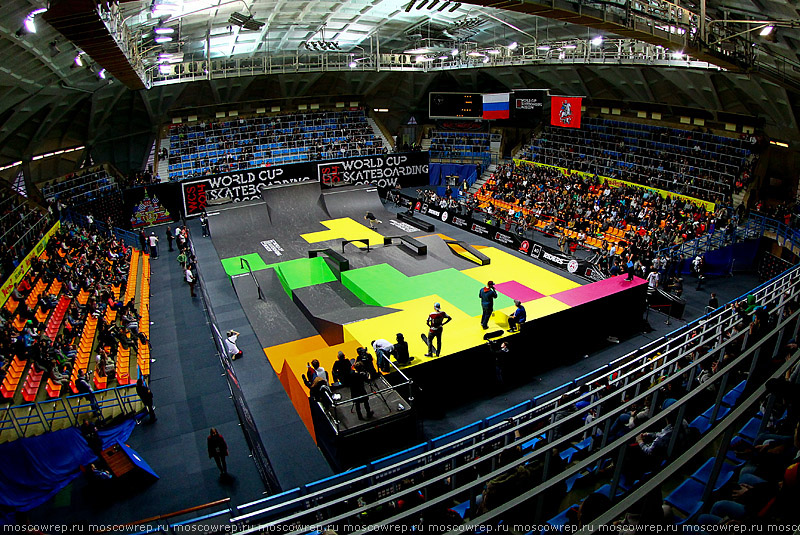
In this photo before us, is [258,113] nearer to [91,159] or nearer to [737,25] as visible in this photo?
[91,159]

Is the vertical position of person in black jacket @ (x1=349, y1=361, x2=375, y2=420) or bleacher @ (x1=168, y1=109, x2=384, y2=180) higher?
bleacher @ (x1=168, y1=109, x2=384, y2=180)

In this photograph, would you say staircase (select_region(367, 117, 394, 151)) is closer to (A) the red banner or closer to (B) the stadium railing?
(A) the red banner

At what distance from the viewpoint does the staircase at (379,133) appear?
4303 centimetres

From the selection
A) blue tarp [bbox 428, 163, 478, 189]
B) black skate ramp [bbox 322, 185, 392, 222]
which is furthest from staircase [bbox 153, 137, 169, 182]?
blue tarp [bbox 428, 163, 478, 189]

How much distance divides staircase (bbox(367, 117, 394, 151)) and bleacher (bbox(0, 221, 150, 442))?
25467 mm

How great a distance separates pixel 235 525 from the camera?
23.8 feet

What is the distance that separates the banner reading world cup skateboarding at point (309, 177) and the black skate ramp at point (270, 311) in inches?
458

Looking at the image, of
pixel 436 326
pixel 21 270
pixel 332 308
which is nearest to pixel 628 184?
pixel 332 308

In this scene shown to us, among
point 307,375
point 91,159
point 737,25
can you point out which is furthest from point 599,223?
point 91,159

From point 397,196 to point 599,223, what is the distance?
1400cm

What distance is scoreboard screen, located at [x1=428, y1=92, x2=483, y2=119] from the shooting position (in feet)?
113

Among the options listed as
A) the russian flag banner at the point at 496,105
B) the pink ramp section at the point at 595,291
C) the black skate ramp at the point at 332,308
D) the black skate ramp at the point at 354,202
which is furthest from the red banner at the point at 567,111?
the black skate ramp at the point at 332,308

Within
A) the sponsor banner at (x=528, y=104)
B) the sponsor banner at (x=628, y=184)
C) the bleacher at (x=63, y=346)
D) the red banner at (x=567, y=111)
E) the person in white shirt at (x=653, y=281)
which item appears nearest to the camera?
the bleacher at (x=63, y=346)

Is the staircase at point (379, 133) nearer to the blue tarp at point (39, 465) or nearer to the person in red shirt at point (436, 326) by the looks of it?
the person in red shirt at point (436, 326)
